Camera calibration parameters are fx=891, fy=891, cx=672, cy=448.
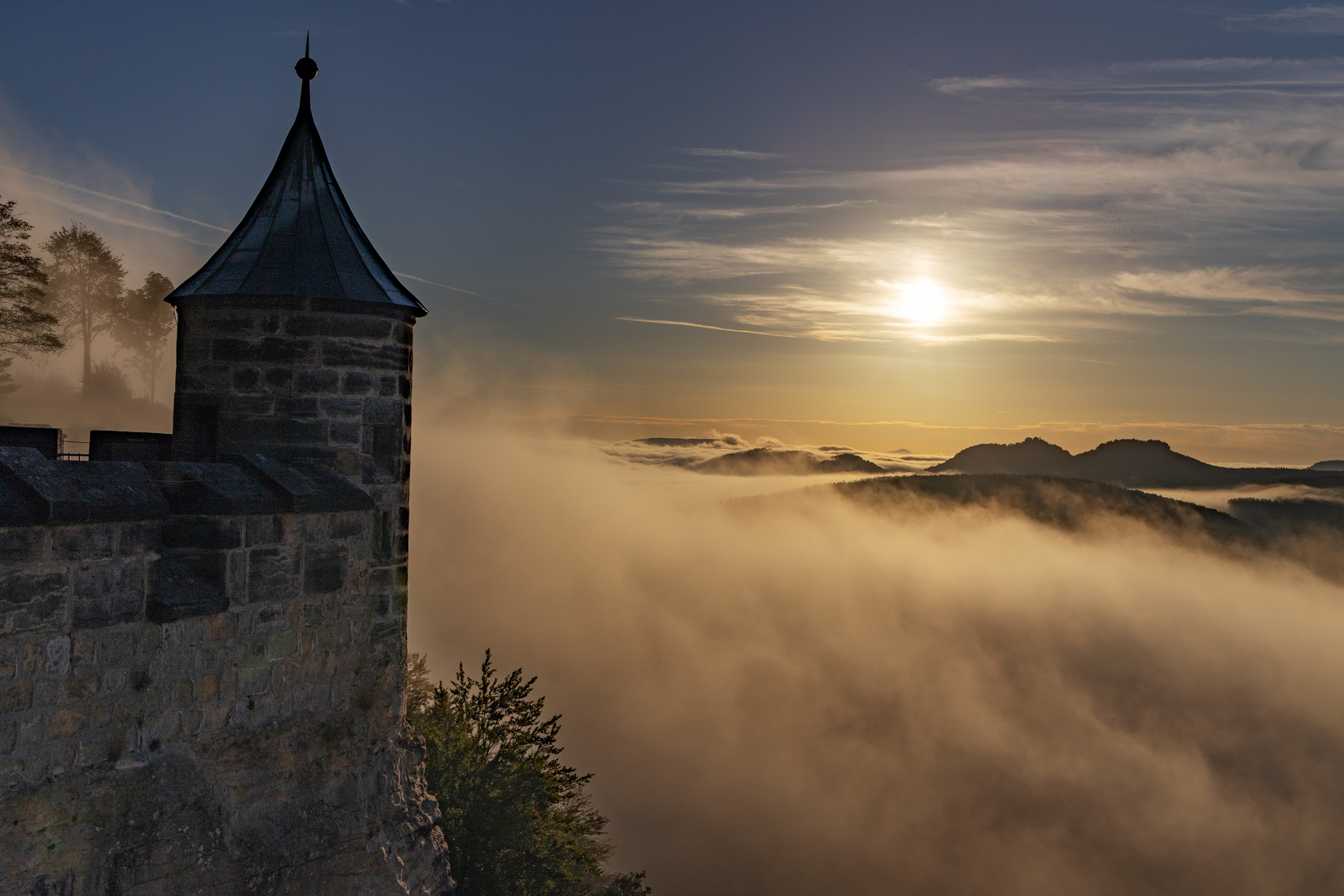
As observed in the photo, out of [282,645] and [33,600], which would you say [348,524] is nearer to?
[282,645]

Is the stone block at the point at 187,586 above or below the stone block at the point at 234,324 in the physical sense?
below

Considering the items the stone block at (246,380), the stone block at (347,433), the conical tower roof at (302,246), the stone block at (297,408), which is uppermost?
the conical tower roof at (302,246)

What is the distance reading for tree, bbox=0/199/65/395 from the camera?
135 feet

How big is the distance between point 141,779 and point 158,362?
6683 cm

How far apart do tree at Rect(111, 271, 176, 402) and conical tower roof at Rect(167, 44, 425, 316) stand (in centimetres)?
5350

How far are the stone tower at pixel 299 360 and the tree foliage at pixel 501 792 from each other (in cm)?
871

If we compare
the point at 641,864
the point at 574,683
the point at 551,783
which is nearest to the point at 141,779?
the point at 551,783

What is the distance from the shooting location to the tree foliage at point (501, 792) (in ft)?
63.1

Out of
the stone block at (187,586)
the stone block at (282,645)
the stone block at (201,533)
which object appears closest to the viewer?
the stone block at (187,586)

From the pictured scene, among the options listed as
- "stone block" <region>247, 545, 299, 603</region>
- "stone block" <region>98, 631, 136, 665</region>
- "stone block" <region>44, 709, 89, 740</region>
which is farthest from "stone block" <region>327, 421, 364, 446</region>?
"stone block" <region>44, 709, 89, 740</region>

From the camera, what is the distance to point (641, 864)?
12156 centimetres

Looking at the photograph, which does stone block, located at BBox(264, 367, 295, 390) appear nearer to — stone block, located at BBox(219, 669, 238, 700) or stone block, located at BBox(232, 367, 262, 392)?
stone block, located at BBox(232, 367, 262, 392)

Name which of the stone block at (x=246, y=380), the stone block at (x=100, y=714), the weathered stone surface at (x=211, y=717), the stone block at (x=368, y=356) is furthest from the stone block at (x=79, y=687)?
the stone block at (x=368, y=356)

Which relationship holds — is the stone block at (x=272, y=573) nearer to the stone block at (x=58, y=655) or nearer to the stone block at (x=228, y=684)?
the stone block at (x=228, y=684)
